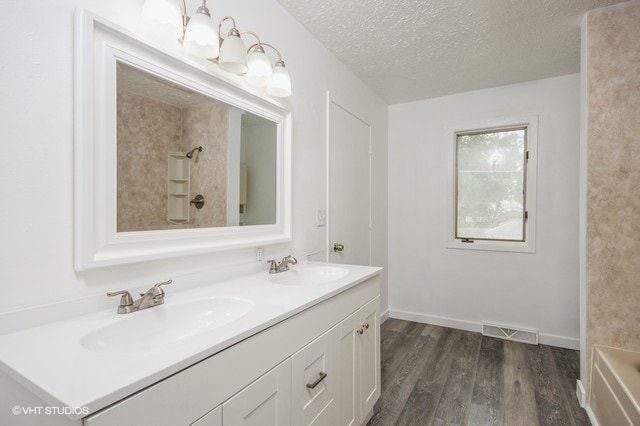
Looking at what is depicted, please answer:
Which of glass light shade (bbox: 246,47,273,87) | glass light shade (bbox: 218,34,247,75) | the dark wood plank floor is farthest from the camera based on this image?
the dark wood plank floor

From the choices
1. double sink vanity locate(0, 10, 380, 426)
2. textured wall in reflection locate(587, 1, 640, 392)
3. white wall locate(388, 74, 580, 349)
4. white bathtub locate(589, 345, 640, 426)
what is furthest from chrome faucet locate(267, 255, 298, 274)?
white wall locate(388, 74, 580, 349)

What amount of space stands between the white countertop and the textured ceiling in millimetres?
1796

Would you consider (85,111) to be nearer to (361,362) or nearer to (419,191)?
(361,362)

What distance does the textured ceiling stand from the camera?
1.84m

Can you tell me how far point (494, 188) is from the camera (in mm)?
3070

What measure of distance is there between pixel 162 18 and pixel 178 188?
0.61 metres

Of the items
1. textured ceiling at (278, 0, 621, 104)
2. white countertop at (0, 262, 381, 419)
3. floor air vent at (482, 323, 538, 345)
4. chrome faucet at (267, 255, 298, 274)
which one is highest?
textured ceiling at (278, 0, 621, 104)

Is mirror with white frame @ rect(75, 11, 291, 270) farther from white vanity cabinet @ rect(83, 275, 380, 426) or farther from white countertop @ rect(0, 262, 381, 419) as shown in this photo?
white vanity cabinet @ rect(83, 275, 380, 426)

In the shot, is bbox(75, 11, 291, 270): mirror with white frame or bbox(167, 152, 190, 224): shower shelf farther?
bbox(167, 152, 190, 224): shower shelf

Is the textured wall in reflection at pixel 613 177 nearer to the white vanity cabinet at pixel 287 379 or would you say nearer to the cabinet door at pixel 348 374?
the white vanity cabinet at pixel 287 379

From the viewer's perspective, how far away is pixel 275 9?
5.85ft

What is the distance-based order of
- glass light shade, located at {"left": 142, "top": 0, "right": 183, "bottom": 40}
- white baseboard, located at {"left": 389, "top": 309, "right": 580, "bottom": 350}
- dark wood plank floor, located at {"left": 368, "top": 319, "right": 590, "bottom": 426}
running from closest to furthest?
1. glass light shade, located at {"left": 142, "top": 0, "right": 183, "bottom": 40}
2. dark wood plank floor, located at {"left": 368, "top": 319, "right": 590, "bottom": 426}
3. white baseboard, located at {"left": 389, "top": 309, "right": 580, "bottom": 350}

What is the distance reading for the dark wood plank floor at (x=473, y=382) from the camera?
182 cm

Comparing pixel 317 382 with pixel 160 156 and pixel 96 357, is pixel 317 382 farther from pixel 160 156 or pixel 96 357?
pixel 160 156
